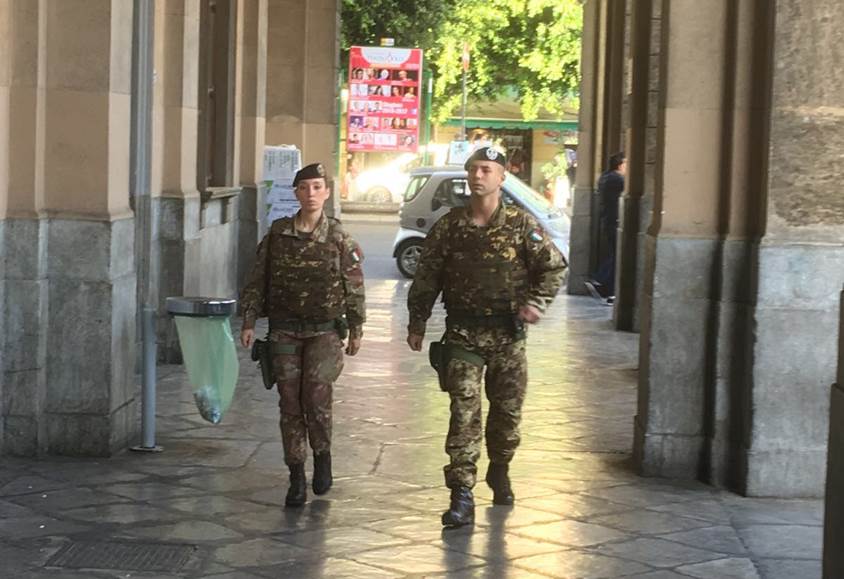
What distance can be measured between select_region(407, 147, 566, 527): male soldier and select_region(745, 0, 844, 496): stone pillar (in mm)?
1371

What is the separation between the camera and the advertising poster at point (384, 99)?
36656 mm

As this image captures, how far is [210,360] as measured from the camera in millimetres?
8953

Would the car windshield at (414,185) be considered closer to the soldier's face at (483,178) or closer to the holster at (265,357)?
the holster at (265,357)

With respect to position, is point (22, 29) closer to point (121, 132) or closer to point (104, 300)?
point (121, 132)

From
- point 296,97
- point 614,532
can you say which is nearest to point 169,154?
point 614,532

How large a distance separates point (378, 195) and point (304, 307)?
38.0 m

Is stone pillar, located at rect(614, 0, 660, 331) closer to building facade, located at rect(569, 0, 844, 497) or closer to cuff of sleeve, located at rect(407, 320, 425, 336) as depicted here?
building facade, located at rect(569, 0, 844, 497)

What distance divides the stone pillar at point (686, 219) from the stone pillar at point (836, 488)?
3.17 meters

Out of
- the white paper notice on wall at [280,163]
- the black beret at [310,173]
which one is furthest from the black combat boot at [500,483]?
the white paper notice on wall at [280,163]

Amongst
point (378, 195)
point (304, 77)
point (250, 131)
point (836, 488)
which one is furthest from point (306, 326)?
point (378, 195)

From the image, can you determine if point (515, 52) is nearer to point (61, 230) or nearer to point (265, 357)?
point (61, 230)

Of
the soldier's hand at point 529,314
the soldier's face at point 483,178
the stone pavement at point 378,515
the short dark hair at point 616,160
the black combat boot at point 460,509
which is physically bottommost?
the stone pavement at point 378,515

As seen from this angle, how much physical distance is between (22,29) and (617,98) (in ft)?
42.3

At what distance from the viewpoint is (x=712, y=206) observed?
877 cm
